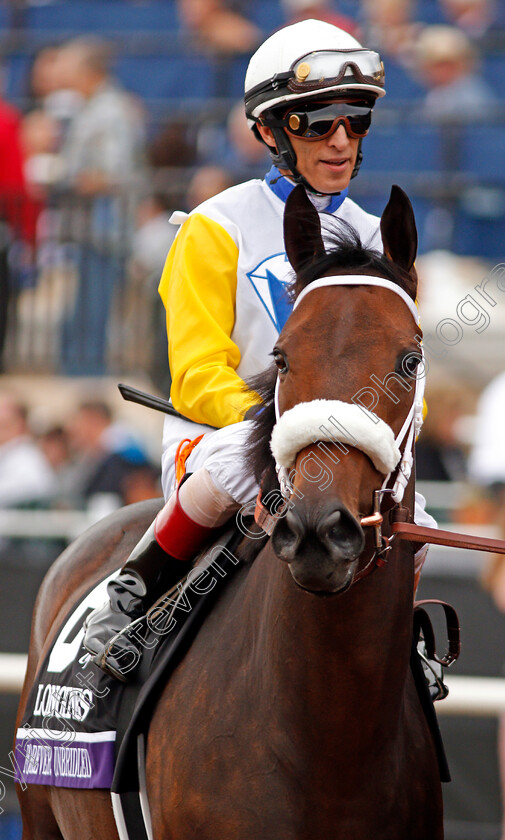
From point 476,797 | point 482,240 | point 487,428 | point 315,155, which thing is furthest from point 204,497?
point 482,240

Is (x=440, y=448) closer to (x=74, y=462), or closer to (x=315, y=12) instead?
(x=74, y=462)

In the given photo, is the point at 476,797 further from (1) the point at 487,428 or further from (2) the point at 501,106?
(2) the point at 501,106

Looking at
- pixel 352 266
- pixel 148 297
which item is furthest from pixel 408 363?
pixel 148 297

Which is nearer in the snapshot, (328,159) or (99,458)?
(328,159)

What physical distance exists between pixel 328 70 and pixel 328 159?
25cm

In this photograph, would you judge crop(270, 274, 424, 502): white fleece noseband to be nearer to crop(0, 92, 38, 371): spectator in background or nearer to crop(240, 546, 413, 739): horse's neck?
crop(240, 546, 413, 739): horse's neck

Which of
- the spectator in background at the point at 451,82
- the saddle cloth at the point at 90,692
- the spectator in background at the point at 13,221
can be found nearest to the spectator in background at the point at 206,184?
the spectator in background at the point at 13,221

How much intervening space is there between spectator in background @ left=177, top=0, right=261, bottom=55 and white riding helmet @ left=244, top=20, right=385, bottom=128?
8.05 metres

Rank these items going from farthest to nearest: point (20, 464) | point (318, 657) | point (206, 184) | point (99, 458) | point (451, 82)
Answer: point (451, 82), point (206, 184), point (20, 464), point (99, 458), point (318, 657)

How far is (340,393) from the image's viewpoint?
2672mm

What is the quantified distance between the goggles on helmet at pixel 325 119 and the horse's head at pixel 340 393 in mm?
657

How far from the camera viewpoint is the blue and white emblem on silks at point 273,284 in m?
3.65

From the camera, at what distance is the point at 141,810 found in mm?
3338

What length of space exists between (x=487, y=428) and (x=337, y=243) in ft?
16.6
